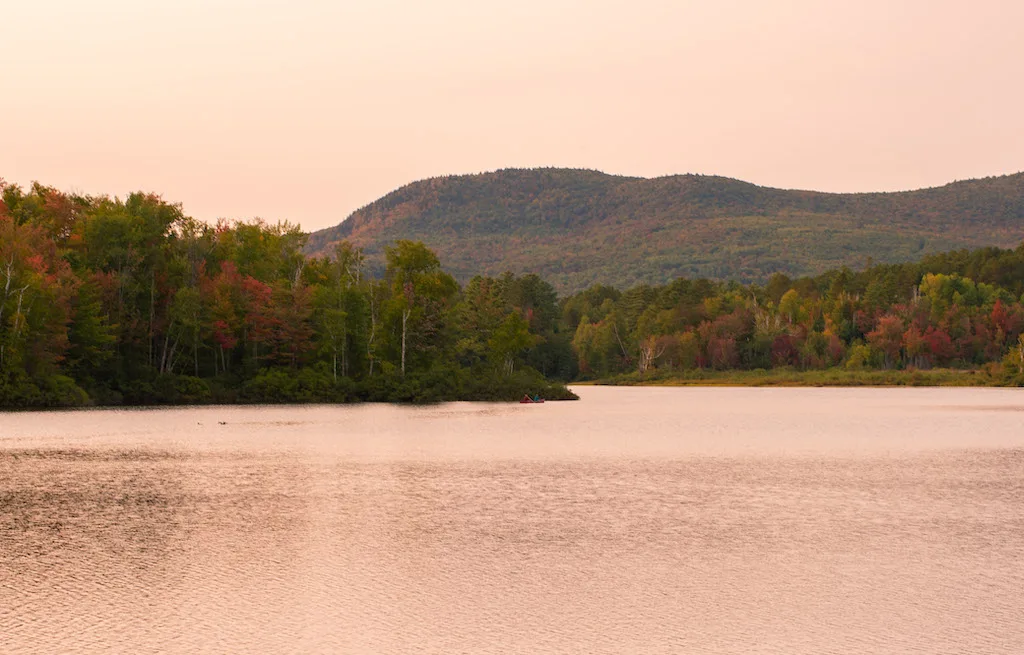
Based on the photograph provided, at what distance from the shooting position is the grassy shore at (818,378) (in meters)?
154

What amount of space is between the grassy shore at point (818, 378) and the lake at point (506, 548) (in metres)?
108

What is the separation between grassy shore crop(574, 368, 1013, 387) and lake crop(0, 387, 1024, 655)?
10776 centimetres

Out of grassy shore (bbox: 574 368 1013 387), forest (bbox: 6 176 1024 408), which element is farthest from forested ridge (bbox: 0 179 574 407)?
grassy shore (bbox: 574 368 1013 387)

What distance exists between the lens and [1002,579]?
69.9ft

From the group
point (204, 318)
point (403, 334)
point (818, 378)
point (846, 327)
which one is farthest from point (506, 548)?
Answer: point (846, 327)

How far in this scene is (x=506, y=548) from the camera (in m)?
24.5

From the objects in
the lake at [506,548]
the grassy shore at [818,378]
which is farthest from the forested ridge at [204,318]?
the grassy shore at [818,378]

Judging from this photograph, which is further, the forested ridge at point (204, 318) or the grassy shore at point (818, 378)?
the grassy shore at point (818, 378)

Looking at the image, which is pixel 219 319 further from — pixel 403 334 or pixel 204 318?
pixel 403 334

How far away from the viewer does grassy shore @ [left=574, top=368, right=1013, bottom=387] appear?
505 feet

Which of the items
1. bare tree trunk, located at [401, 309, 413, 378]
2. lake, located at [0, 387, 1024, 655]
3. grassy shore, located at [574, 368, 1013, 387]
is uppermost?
bare tree trunk, located at [401, 309, 413, 378]

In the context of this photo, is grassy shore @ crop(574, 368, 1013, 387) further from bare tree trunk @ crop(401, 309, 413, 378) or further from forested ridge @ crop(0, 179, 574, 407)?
bare tree trunk @ crop(401, 309, 413, 378)

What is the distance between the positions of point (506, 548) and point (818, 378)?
148 m

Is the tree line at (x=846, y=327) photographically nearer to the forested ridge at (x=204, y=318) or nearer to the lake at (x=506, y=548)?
the forested ridge at (x=204, y=318)
